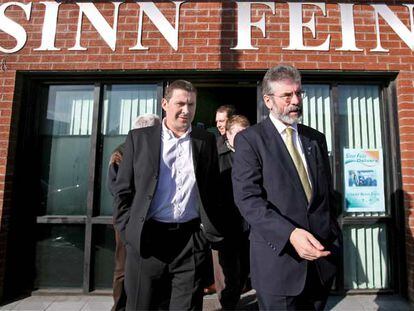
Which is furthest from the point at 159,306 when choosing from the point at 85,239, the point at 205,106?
the point at 205,106

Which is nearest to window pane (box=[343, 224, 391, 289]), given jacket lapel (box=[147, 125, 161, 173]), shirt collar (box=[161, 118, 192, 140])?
shirt collar (box=[161, 118, 192, 140])

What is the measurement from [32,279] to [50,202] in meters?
0.92

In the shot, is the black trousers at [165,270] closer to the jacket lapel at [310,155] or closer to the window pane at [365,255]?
the jacket lapel at [310,155]

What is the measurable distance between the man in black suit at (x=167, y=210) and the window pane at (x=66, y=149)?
1876mm

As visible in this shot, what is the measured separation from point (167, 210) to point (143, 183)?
0.24m

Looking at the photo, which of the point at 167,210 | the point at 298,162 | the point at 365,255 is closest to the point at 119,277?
the point at 167,210

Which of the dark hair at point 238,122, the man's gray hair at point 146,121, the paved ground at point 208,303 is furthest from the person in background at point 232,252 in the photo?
the man's gray hair at point 146,121

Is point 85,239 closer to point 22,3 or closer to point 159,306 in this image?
point 159,306

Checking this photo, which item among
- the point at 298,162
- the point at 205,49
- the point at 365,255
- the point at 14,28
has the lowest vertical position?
the point at 365,255

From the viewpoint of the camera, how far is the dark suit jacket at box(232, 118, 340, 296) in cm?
169

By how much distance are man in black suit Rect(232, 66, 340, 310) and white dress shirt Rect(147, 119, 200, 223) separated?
388 millimetres

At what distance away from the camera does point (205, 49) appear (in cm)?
354

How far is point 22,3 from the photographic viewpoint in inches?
143

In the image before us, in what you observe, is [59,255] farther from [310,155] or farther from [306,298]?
[310,155]
